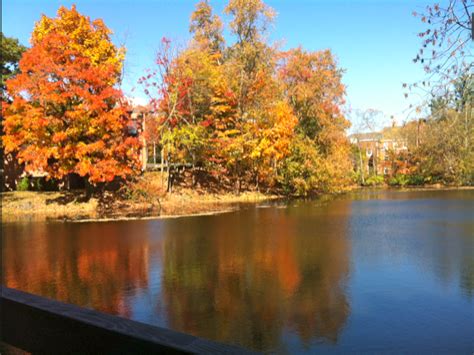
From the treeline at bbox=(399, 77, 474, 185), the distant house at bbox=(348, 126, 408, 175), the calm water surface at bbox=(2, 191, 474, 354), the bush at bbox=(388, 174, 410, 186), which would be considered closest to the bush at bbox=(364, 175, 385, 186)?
the distant house at bbox=(348, 126, 408, 175)

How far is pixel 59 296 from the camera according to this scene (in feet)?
23.1

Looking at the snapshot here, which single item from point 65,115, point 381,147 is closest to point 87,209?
point 65,115

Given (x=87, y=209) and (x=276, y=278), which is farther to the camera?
(x=87, y=209)

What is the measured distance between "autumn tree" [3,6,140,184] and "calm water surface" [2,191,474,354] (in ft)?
18.8

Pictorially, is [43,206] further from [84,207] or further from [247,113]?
[247,113]

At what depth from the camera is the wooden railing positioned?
6.09ft

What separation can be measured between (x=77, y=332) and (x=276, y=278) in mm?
6028

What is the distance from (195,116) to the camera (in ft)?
95.6

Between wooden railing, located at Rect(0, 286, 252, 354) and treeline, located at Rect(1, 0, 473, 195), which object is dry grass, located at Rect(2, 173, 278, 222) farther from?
wooden railing, located at Rect(0, 286, 252, 354)

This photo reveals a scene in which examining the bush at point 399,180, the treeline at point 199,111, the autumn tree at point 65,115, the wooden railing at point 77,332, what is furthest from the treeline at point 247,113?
the wooden railing at point 77,332

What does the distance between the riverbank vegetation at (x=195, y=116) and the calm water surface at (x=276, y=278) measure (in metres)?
6.59

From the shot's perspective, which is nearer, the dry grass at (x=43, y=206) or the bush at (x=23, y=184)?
the dry grass at (x=43, y=206)

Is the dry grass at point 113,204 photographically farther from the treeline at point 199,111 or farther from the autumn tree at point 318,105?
the autumn tree at point 318,105

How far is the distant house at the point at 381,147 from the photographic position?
46219 mm
